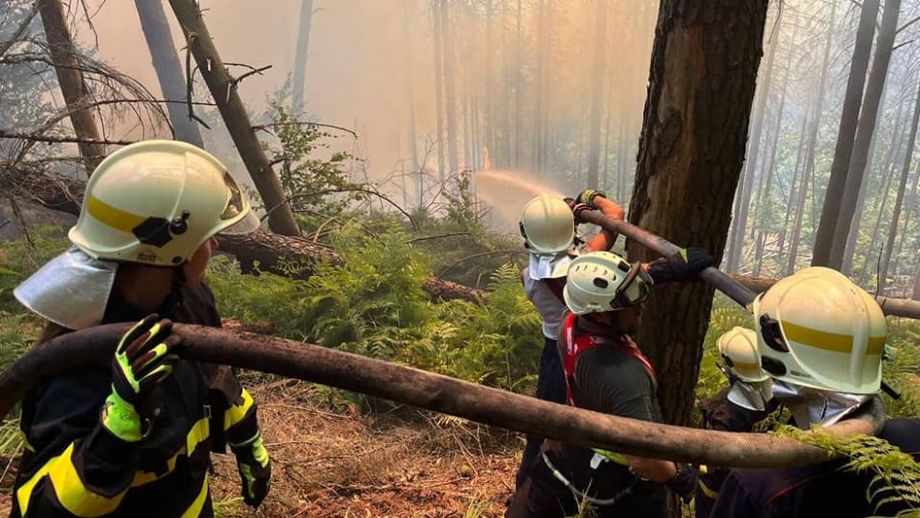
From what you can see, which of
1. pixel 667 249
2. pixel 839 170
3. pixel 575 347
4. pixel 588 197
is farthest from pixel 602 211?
pixel 839 170

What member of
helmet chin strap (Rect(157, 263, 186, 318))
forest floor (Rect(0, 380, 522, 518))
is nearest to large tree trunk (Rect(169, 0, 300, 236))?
forest floor (Rect(0, 380, 522, 518))

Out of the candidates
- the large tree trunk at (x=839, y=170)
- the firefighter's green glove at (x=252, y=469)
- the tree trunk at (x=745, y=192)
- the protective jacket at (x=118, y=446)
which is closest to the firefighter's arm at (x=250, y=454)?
the firefighter's green glove at (x=252, y=469)

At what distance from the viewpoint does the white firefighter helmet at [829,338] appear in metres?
1.38

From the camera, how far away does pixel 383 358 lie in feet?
16.6

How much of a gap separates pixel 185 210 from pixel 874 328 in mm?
2121

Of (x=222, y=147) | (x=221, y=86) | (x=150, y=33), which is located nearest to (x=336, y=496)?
(x=221, y=86)

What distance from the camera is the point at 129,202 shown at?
1.59m

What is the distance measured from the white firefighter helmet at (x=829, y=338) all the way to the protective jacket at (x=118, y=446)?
6.05 feet

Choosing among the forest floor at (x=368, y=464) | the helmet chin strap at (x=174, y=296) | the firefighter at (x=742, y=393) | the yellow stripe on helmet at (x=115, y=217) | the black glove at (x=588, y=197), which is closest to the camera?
the yellow stripe on helmet at (x=115, y=217)

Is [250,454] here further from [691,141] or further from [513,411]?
[691,141]

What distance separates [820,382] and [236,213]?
201cm

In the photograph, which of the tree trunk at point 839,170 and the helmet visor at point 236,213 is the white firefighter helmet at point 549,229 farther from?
the tree trunk at point 839,170

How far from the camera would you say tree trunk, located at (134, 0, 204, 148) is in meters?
20.5

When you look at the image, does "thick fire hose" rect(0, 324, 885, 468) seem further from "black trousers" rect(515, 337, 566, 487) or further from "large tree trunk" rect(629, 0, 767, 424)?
"black trousers" rect(515, 337, 566, 487)
